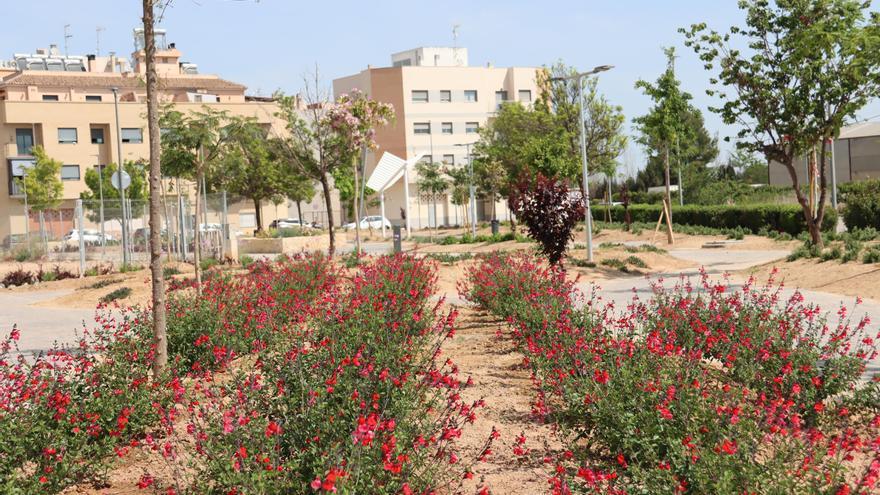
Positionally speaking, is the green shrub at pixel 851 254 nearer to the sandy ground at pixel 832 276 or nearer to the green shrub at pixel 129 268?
the sandy ground at pixel 832 276

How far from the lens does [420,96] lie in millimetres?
81812

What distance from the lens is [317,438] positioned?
182 inches

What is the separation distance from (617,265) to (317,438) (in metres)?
19.4

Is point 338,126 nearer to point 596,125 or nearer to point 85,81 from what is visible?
point 596,125

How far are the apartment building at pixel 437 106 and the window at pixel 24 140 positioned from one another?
26483mm

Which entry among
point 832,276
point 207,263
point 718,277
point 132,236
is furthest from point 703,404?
point 132,236

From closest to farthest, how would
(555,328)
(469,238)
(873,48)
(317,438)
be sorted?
(317,438) → (555,328) → (873,48) → (469,238)

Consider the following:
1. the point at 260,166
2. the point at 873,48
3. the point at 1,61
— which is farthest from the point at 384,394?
the point at 1,61

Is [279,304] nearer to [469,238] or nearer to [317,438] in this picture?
[317,438]

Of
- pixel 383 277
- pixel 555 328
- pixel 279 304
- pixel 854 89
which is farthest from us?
pixel 854 89

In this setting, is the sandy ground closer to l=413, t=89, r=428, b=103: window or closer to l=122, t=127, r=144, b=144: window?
l=122, t=127, r=144, b=144: window

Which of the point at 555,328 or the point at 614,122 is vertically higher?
the point at 614,122

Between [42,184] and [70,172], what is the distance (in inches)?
380

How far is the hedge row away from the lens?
3134cm
